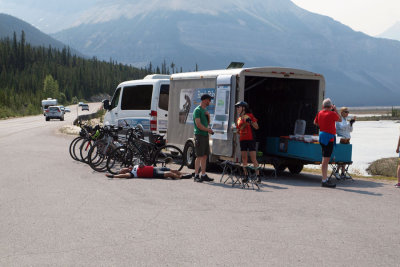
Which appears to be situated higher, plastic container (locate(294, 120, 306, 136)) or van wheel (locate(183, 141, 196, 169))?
plastic container (locate(294, 120, 306, 136))

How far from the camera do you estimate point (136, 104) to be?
17.9 m

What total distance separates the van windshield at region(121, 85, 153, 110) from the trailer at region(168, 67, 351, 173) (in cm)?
165

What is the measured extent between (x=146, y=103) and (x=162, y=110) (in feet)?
2.31

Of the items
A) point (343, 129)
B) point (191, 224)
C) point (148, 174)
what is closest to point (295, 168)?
point (343, 129)

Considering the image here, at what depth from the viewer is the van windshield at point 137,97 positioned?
17.4 metres

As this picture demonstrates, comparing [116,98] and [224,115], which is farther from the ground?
[116,98]

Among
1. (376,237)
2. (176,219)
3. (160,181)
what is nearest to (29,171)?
(160,181)

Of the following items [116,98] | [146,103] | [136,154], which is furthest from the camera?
[116,98]

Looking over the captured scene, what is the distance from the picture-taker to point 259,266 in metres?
5.31

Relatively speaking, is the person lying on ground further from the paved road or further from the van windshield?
the van windshield

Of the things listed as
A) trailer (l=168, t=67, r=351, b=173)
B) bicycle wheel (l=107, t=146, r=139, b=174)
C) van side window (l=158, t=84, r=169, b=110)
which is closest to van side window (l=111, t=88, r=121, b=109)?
van side window (l=158, t=84, r=169, b=110)

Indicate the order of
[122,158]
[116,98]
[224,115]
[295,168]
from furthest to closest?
[116,98]
[295,168]
[122,158]
[224,115]

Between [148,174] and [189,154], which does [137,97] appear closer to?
[189,154]

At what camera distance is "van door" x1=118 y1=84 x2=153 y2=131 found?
1739cm
